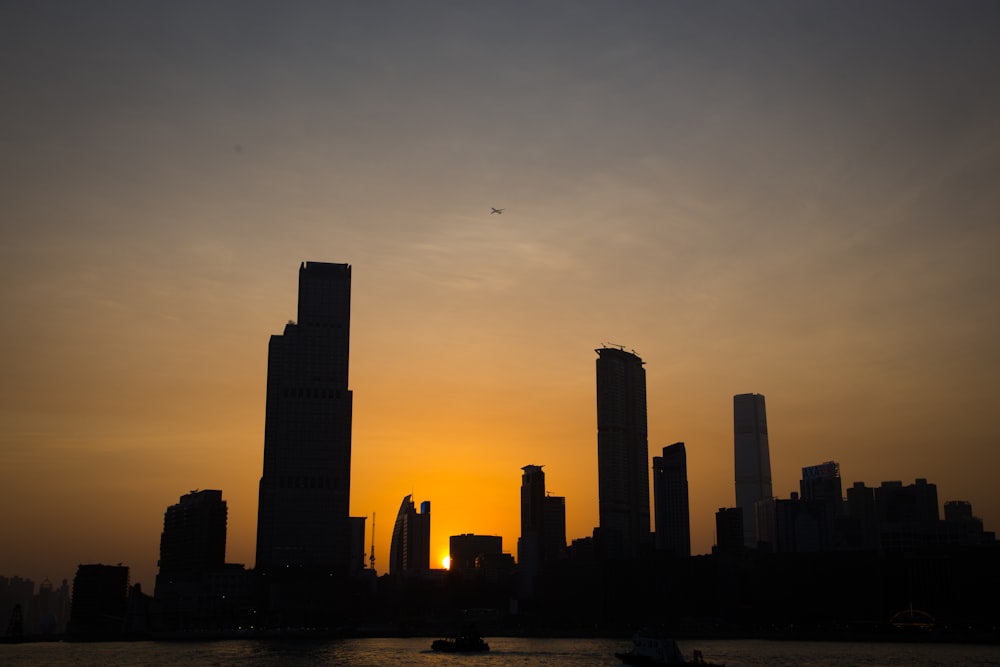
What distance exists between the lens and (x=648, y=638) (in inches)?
7264

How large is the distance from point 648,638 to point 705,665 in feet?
36.8

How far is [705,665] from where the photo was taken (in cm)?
17775
